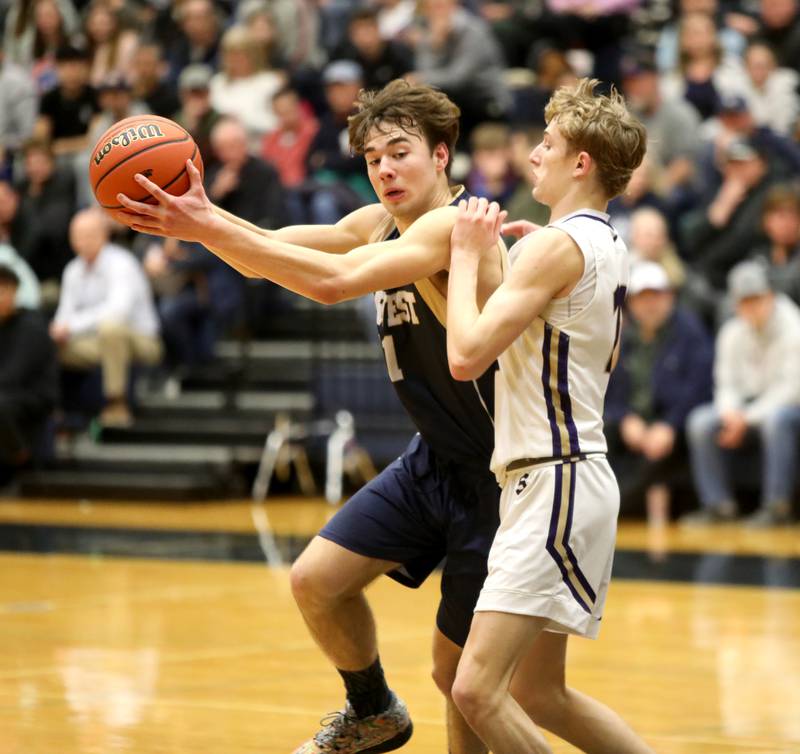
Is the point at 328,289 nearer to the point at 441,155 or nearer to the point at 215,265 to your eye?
the point at 441,155

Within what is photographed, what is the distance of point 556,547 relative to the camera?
3766mm

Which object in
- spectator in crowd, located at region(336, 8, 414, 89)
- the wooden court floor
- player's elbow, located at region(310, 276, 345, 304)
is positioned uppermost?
spectator in crowd, located at region(336, 8, 414, 89)

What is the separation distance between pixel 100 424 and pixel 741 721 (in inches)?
334

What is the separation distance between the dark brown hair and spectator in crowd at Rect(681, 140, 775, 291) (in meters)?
7.92

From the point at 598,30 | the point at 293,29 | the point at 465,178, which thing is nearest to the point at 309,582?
the point at 465,178

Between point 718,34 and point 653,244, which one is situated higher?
point 718,34

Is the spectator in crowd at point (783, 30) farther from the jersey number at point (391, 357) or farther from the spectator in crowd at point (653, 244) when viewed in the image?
the jersey number at point (391, 357)

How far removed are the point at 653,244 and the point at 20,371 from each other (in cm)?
474

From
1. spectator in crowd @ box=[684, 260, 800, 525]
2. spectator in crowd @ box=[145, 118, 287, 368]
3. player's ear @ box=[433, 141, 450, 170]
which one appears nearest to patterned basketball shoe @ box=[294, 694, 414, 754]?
player's ear @ box=[433, 141, 450, 170]

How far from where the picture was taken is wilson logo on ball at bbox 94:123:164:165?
3.94 metres

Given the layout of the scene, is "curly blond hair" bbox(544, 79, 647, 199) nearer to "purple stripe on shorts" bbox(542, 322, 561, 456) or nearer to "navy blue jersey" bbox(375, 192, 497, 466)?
"purple stripe on shorts" bbox(542, 322, 561, 456)

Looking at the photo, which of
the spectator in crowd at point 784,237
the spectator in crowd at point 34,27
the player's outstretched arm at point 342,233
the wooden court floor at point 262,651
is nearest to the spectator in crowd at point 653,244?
the spectator in crowd at point 784,237

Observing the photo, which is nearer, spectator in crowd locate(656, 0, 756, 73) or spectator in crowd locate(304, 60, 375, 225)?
spectator in crowd locate(304, 60, 375, 225)

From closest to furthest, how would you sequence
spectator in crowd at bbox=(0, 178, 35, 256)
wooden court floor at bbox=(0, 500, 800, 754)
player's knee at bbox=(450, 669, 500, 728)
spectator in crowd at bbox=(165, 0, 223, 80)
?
player's knee at bbox=(450, 669, 500, 728), wooden court floor at bbox=(0, 500, 800, 754), spectator in crowd at bbox=(0, 178, 35, 256), spectator in crowd at bbox=(165, 0, 223, 80)
